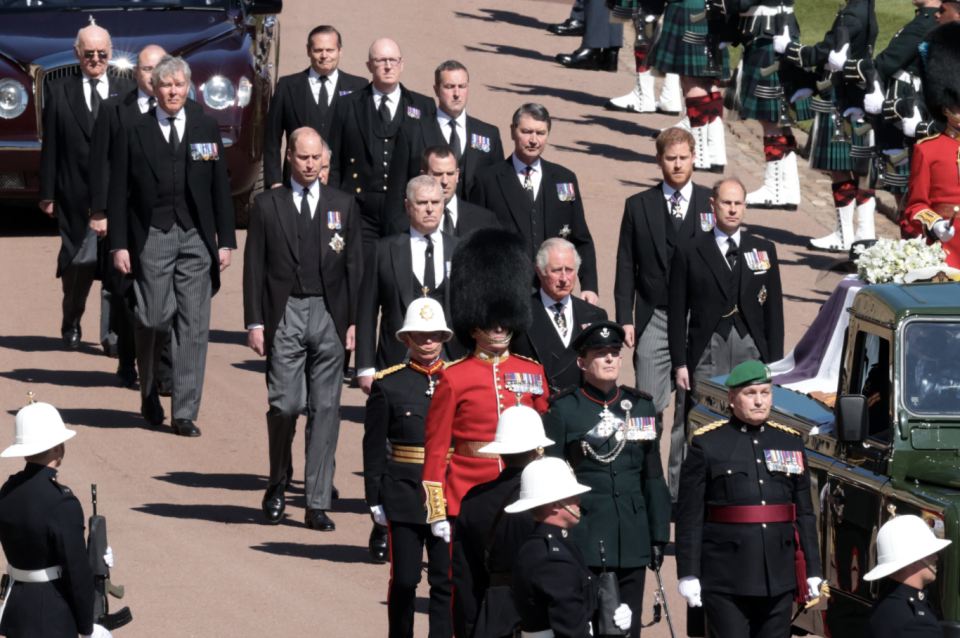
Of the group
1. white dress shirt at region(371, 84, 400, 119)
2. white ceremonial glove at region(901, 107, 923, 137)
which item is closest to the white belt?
white ceremonial glove at region(901, 107, 923, 137)

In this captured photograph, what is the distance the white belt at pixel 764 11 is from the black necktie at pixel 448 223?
300 inches

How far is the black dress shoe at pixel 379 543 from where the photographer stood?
941 centimetres

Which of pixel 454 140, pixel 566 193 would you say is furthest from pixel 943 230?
pixel 454 140

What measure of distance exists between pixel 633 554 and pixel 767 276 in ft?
10.2

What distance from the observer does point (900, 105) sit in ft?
49.2

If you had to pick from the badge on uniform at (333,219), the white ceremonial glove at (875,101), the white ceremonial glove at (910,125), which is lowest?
the badge on uniform at (333,219)

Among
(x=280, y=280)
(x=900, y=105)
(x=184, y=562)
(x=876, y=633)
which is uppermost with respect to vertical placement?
(x=900, y=105)

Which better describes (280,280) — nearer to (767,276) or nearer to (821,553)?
(767,276)

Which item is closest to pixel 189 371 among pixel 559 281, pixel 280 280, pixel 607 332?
pixel 280 280

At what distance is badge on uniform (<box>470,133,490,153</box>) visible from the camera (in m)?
11.5

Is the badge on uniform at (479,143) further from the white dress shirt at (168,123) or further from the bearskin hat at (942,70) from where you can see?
the bearskin hat at (942,70)

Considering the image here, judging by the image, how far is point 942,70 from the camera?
38.7 ft

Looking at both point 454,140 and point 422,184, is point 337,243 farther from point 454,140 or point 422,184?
point 454,140

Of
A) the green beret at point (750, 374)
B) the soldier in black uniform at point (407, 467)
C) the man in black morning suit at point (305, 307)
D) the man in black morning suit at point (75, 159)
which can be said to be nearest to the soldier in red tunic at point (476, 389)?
the soldier in black uniform at point (407, 467)
